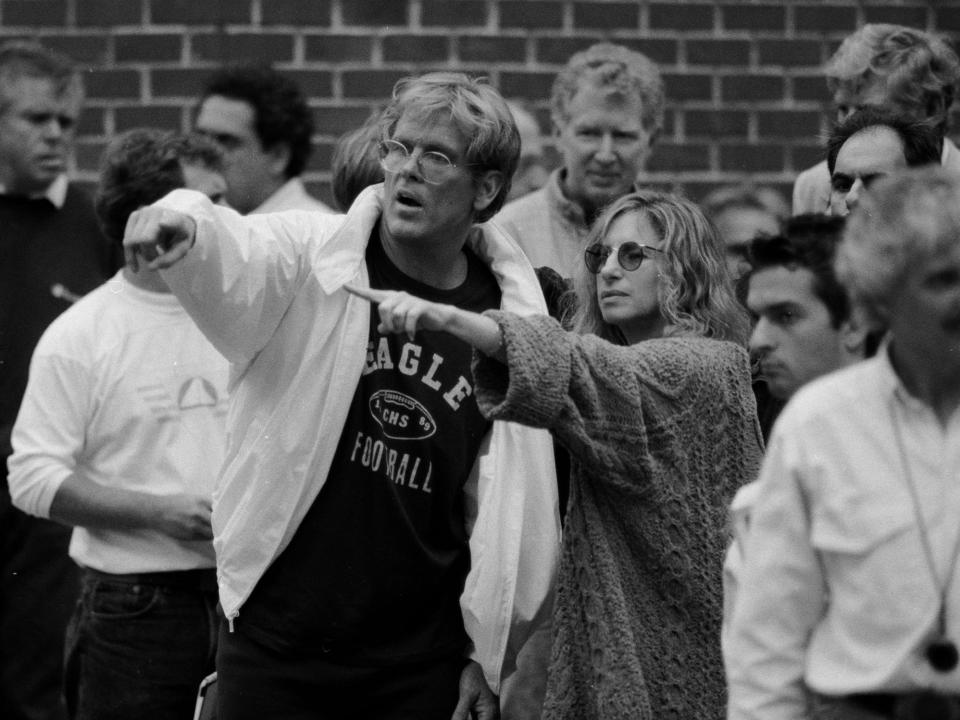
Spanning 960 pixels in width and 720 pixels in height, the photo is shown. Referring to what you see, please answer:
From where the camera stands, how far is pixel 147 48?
6.30 metres

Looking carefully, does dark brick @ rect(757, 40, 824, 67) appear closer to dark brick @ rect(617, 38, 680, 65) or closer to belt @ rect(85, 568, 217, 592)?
dark brick @ rect(617, 38, 680, 65)

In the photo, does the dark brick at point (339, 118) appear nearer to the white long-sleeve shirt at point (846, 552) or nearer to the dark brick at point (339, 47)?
the dark brick at point (339, 47)

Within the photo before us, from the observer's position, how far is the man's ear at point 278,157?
5989 mm

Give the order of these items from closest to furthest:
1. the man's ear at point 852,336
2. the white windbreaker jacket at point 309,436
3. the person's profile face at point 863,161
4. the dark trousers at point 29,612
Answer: the man's ear at point 852,336 < the white windbreaker jacket at point 309,436 < the person's profile face at point 863,161 < the dark trousers at point 29,612

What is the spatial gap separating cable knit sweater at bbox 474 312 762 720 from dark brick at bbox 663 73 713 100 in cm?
290

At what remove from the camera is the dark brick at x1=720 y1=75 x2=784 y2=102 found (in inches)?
248

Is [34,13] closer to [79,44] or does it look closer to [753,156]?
[79,44]

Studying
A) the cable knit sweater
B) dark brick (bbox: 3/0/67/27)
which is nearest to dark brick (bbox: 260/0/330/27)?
dark brick (bbox: 3/0/67/27)

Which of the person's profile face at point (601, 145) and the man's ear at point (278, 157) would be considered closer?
the person's profile face at point (601, 145)

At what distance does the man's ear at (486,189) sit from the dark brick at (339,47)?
2.55m

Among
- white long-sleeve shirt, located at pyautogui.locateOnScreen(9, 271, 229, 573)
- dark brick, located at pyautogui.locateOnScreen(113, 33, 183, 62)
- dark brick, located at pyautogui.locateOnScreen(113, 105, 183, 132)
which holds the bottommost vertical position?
white long-sleeve shirt, located at pyautogui.locateOnScreen(9, 271, 229, 573)

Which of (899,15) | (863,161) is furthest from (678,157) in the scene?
(863,161)

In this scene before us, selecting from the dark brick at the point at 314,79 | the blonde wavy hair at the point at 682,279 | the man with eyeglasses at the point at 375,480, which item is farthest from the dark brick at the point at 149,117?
the blonde wavy hair at the point at 682,279

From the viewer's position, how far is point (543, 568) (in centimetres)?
371
